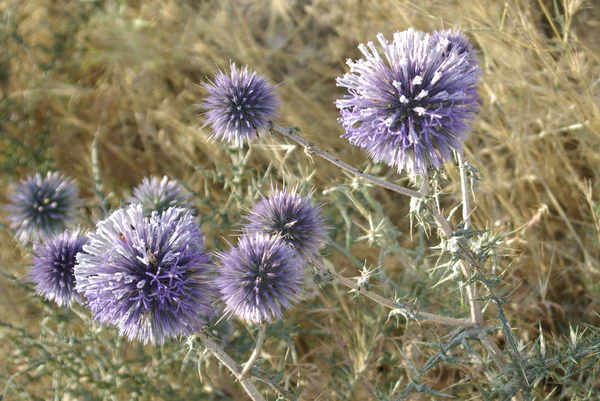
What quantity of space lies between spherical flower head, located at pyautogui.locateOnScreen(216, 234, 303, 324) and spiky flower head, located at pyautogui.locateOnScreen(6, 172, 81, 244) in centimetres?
166

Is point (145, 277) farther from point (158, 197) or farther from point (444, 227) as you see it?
point (158, 197)

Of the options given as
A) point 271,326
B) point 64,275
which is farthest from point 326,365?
point 64,275

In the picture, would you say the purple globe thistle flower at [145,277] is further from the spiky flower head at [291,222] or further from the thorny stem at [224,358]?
the spiky flower head at [291,222]

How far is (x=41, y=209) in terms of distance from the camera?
3197 millimetres

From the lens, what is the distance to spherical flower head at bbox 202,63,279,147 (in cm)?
212

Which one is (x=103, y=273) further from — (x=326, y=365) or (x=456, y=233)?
(x=326, y=365)

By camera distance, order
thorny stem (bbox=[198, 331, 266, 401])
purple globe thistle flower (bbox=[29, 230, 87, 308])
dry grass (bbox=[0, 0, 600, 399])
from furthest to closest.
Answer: dry grass (bbox=[0, 0, 600, 399]) → purple globe thistle flower (bbox=[29, 230, 87, 308]) → thorny stem (bbox=[198, 331, 266, 401])

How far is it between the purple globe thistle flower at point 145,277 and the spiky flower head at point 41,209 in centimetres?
140

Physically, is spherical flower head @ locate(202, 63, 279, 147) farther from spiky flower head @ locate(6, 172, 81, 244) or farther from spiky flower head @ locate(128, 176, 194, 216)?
spiky flower head @ locate(6, 172, 81, 244)

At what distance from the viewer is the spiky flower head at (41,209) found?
10.5 ft

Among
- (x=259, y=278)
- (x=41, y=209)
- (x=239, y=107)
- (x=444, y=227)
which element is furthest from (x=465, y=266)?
(x=41, y=209)

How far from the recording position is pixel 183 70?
5055mm

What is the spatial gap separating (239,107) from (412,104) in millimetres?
644

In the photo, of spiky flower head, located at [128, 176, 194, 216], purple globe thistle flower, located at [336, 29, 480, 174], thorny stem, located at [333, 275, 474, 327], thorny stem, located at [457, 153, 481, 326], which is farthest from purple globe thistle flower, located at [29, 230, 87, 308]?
thorny stem, located at [457, 153, 481, 326]
